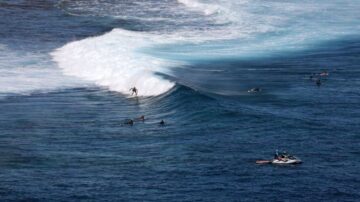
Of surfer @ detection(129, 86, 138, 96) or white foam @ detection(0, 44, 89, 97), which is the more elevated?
white foam @ detection(0, 44, 89, 97)

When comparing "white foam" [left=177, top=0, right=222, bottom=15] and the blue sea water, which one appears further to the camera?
"white foam" [left=177, top=0, right=222, bottom=15]

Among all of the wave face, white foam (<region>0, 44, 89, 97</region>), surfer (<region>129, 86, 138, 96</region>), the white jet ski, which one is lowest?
the white jet ski

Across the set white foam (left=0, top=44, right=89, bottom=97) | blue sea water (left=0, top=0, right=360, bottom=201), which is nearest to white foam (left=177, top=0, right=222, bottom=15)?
blue sea water (left=0, top=0, right=360, bottom=201)

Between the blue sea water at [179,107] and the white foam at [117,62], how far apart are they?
0.18 meters

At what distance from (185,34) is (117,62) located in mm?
18170

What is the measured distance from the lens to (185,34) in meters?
95.9

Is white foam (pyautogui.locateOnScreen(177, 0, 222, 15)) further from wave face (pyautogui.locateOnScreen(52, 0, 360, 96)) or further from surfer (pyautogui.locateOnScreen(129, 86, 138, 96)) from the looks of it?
surfer (pyautogui.locateOnScreen(129, 86, 138, 96))

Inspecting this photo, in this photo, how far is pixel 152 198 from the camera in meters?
41.2

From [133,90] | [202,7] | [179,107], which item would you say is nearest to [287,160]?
[179,107]

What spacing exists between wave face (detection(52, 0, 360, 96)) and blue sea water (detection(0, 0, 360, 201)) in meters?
0.21

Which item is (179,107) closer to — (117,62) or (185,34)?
(117,62)

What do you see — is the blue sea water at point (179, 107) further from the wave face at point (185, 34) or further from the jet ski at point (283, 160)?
the jet ski at point (283, 160)

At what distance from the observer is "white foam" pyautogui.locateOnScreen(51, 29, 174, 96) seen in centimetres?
6995

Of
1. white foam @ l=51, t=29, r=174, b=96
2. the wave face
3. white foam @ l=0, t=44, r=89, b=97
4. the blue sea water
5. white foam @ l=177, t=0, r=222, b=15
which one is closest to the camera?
the blue sea water
